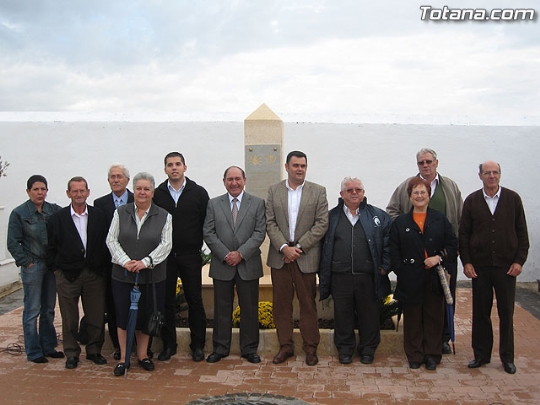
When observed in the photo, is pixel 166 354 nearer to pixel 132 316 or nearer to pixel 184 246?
pixel 132 316

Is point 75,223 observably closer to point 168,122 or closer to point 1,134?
point 168,122

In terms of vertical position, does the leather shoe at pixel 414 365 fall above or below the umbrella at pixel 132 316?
below

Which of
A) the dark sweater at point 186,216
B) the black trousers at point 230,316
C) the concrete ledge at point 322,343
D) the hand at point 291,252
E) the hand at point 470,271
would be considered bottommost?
the concrete ledge at point 322,343

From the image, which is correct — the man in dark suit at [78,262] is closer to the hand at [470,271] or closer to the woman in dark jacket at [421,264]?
the woman in dark jacket at [421,264]

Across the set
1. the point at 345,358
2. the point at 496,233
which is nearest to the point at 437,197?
the point at 496,233

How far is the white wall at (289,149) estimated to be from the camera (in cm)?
914

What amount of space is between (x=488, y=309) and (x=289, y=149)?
16.1 ft

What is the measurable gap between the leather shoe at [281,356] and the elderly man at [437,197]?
1525mm

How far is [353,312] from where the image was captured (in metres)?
5.13

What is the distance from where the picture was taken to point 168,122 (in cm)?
938

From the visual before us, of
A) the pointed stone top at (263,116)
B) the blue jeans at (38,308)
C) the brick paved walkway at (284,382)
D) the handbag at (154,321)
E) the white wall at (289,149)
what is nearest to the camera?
the brick paved walkway at (284,382)

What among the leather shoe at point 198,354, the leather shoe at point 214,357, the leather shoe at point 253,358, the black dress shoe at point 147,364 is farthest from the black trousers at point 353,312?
the black dress shoe at point 147,364

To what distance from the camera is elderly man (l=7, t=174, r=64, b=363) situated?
16.5ft

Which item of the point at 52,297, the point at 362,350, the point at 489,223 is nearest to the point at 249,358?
the point at 362,350
